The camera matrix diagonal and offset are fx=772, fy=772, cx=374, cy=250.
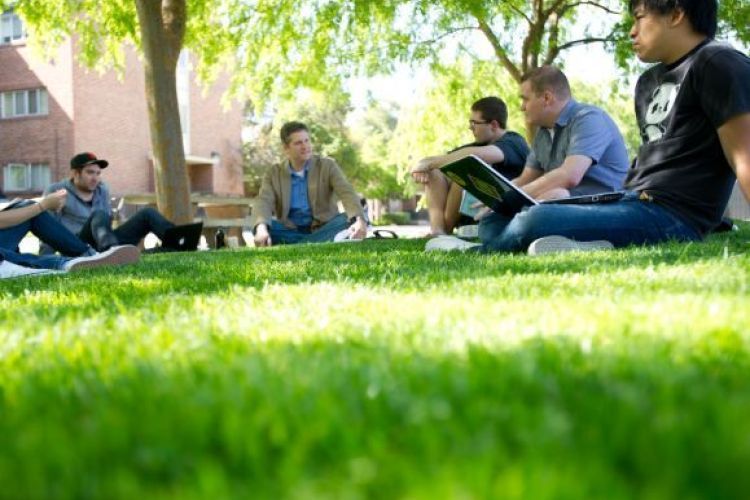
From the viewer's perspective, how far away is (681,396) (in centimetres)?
129

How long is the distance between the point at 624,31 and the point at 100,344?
554 inches

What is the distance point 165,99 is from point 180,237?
2602mm

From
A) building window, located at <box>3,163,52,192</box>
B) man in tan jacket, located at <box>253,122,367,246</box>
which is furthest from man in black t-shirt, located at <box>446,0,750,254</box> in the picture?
Result: building window, located at <box>3,163,52,192</box>

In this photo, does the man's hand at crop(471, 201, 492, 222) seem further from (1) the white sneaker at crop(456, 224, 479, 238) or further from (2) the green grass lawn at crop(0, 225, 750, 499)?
(2) the green grass lawn at crop(0, 225, 750, 499)

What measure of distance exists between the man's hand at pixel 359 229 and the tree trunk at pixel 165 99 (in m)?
3.25

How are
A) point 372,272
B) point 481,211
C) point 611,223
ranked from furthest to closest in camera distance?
point 481,211
point 611,223
point 372,272

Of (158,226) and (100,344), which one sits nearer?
(100,344)

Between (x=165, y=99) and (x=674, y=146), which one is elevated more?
(x=165, y=99)

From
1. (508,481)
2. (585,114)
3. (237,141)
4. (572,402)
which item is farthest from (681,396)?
(237,141)

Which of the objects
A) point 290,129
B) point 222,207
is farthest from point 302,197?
point 222,207

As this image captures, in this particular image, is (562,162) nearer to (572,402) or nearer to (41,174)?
(572,402)

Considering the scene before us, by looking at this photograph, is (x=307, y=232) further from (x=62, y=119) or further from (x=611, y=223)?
(x=62, y=119)

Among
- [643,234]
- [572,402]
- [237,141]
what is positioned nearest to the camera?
[572,402]

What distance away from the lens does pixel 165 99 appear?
10.7 meters
